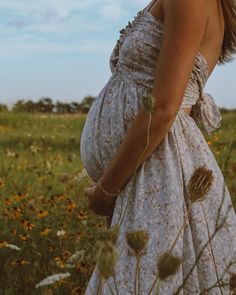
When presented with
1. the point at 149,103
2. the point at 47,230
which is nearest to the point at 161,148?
the point at 149,103

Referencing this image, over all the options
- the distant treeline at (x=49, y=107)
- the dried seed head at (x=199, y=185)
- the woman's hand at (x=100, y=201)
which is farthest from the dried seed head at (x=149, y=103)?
the distant treeline at (x=49, y=107)

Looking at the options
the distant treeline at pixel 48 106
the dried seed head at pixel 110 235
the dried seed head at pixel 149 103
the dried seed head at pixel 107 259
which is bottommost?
the distant treeline at pixel 48 106

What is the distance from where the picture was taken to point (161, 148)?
2.57 metres

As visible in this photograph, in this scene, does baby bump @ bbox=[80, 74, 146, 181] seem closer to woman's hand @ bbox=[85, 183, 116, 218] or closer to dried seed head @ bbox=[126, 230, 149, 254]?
woman's hand @ bbox=[85, 183, 116, 218]

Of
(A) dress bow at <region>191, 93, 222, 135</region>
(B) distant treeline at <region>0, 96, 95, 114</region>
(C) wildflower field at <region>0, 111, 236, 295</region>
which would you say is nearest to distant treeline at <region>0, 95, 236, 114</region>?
(B) distant treeline at <region>0, 96, 95, 114</region>

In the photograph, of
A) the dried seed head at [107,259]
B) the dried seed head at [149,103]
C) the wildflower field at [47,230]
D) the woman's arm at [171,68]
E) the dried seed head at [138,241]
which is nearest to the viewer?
the dried seed head at [107,259]

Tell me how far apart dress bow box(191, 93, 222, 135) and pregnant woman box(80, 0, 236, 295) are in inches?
4.8

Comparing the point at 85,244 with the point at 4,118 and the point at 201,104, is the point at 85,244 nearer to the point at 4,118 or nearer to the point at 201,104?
the point at 201,104

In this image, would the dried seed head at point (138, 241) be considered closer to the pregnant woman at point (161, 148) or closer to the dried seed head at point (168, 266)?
the dried seed head at point (168, 266)

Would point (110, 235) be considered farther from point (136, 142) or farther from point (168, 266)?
point (136, 142)

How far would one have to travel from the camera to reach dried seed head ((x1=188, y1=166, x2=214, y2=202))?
6.07 ft

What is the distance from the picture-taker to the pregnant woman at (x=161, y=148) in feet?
7.79

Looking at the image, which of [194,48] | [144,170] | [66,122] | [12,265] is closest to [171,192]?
[144,170]

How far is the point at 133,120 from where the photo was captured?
8.48 ft
